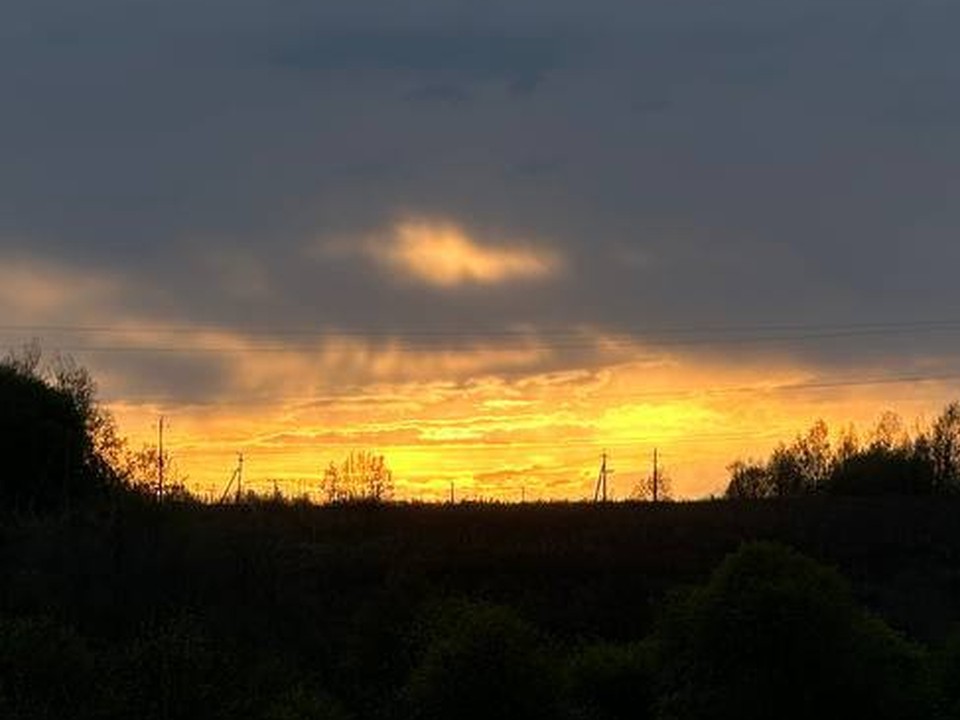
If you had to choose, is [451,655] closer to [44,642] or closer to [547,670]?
[547,670]

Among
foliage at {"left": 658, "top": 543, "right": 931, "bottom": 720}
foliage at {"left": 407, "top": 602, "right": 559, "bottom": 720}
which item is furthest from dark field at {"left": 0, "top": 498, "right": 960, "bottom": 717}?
foliage at {"left": 658, "top": 543, "right": 931, "bottom": 720}

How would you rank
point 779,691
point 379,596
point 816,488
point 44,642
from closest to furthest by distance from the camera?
1. point 779,691
2. point 44,642
3. point 379,596
4. point 816,488

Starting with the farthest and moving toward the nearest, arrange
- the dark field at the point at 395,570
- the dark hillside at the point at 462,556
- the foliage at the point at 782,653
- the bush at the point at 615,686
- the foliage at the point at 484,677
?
the dark hillside at the point at 462,556 < the dark field at the point at 395,570 < the bush at the point at 615,686 < the foliage at the point at 484,677 < the foliage at the point at 782,653

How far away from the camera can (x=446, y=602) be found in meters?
36.0

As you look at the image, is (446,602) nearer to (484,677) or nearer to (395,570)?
(484,677)

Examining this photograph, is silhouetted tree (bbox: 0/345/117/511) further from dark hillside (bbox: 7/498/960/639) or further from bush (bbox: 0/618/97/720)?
bush (bbox: 0/618/97/720)

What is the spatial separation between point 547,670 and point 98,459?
44.3 meters

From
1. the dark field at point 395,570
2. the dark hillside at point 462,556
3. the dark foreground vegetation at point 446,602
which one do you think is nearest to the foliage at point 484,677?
the dark foreground vegetation at point 446,602

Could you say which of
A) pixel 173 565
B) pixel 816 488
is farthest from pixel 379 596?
pixel 816 488

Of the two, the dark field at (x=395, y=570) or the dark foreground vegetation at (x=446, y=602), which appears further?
the dark field at (x=395, y=570)

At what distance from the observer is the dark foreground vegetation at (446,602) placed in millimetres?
29375

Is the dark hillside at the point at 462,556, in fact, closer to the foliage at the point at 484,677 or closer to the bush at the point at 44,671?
the bush at the point at 44,671

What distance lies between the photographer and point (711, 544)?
66.2 meters

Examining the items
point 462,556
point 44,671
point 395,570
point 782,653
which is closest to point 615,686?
point 782,653
